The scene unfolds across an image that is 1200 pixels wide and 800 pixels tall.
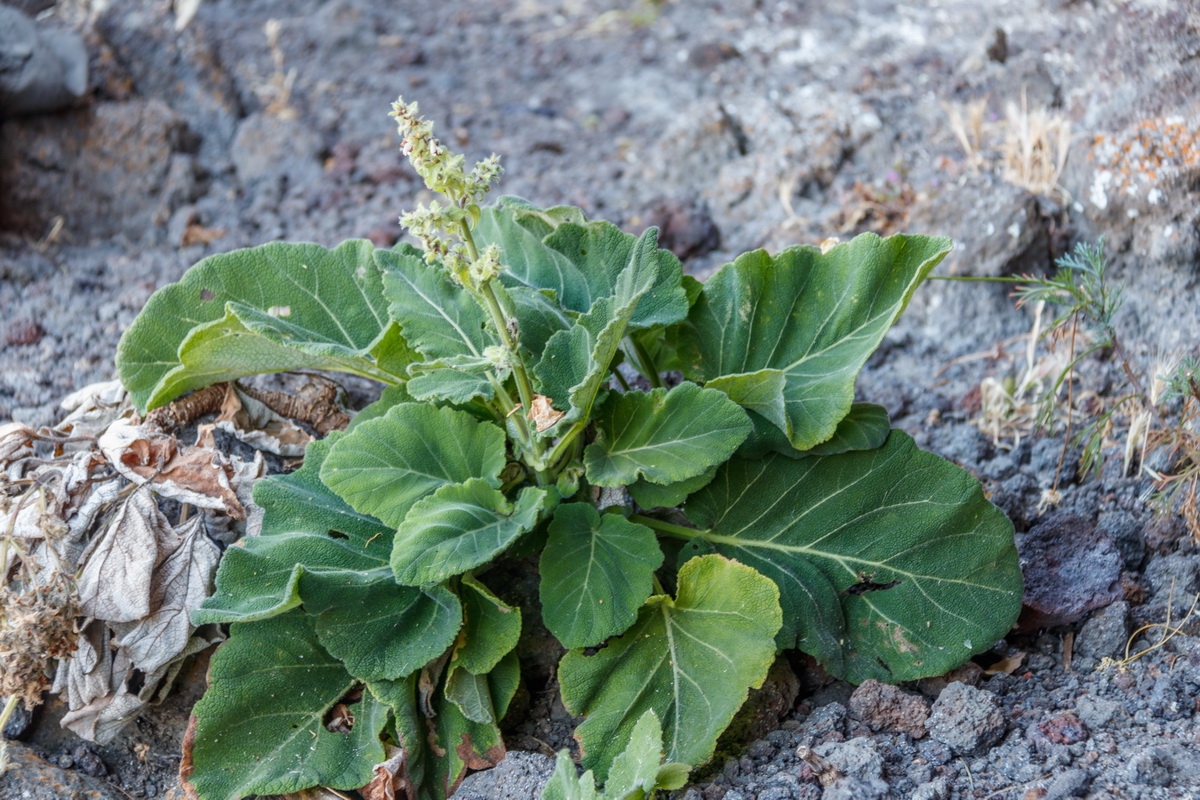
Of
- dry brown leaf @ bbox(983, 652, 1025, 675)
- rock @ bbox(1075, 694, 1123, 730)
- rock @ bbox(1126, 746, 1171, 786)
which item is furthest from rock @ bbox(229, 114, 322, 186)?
rock @ bbox(1126, 746, 1171, 786)

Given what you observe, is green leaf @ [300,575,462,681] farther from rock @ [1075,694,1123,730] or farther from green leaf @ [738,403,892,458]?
rock @ [1075,694,1123,730]

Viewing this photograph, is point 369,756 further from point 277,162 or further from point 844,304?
point 277,162

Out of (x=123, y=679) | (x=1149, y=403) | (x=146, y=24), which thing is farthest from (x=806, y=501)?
(x=146, y=24)

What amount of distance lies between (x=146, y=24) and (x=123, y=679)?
11.6ft

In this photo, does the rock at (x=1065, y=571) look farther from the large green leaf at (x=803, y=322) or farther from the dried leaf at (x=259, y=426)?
the dried leaf at (x=259, y=426)

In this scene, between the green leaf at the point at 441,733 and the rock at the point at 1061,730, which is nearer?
the rock at the point at 1061,730

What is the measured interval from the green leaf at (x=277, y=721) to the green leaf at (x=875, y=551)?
0.85 m

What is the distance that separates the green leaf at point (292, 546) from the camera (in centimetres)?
203

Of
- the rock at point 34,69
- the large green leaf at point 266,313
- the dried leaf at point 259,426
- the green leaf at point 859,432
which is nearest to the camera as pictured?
the green leaf at point 859,432

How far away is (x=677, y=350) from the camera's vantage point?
8.07 ft

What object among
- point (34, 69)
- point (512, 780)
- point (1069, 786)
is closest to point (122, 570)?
point (512, 780)

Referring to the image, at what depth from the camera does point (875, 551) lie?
86.6 inches

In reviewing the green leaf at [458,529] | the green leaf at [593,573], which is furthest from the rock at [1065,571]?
the green leaf at [458,529]

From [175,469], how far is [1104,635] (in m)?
2.04
